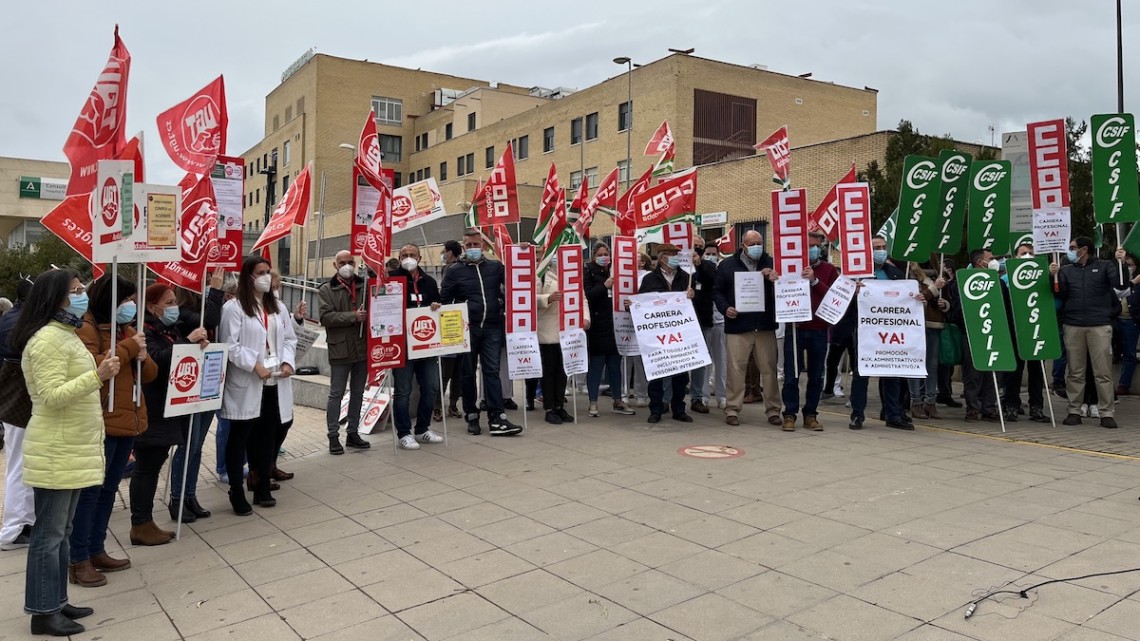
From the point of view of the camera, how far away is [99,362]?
4.87 metres

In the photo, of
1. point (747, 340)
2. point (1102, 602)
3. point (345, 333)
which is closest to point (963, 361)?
point (747, 340)

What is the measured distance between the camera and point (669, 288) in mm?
10320

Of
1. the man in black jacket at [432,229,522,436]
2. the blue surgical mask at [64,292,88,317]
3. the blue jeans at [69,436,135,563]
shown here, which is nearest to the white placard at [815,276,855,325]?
the man in black jacket at [432,229,522,436]

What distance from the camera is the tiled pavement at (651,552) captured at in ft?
13.7

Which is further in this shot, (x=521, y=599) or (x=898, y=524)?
(x=898, y=524)

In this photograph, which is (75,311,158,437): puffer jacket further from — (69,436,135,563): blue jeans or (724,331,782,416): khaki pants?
(724,331,782,416): khaki pants

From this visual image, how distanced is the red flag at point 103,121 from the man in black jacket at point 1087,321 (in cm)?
965

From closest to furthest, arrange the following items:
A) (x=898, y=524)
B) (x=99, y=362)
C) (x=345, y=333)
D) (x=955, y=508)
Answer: (x=99, y=362)
(x=898, y=524)
(x=955, y=508)
(x=345, y=333)

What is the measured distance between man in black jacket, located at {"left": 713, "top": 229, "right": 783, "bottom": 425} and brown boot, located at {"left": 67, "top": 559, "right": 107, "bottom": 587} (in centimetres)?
671

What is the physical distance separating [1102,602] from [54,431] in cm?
540

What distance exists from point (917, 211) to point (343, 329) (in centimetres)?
671

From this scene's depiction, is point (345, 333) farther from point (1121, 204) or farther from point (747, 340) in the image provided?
point (1121, 204)

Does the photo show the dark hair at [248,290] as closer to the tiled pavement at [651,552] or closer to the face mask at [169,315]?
the face mask at [169,315]

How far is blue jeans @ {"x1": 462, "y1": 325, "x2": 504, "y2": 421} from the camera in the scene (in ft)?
30.5
